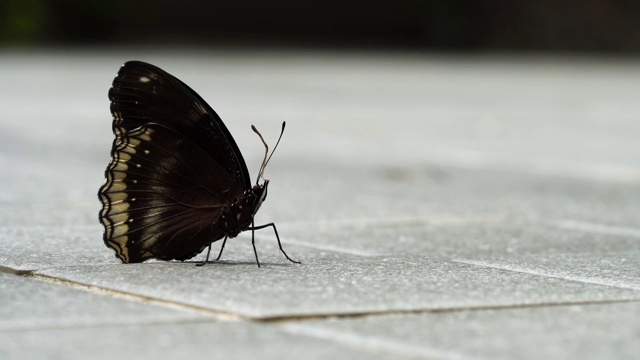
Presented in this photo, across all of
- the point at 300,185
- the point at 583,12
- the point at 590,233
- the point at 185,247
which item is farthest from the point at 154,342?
the point at 583,12

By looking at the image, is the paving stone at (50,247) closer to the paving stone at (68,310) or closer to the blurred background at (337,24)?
the paving stone at (68,310)

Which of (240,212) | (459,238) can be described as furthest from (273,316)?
(459,238)

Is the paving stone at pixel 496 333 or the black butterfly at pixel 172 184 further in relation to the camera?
the black butterfly at pixel 172 184

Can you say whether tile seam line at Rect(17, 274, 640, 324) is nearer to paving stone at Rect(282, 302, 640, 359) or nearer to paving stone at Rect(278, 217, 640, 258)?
paving stone at Rect(282, 302, 640, 359)

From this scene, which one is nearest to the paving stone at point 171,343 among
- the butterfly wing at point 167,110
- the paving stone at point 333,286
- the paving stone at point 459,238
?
the paving stone at point 333,286

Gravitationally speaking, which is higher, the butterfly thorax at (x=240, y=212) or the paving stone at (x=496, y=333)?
the butterfly thorax at (x=240, y=212)

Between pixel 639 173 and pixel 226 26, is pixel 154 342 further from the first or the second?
pixel 226 26

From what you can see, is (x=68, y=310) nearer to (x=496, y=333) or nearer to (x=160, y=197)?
(x=160, y=197)
